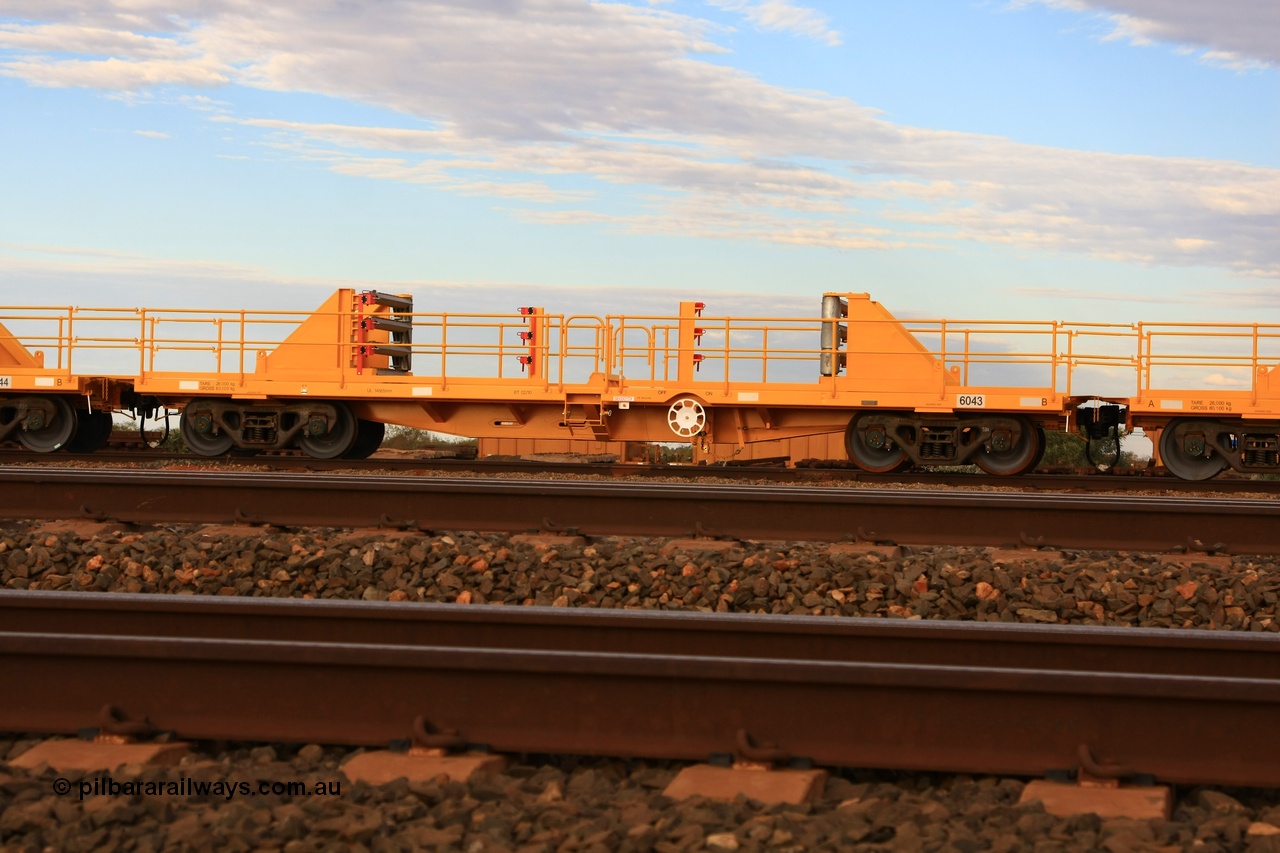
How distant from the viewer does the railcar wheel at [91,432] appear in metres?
17.4

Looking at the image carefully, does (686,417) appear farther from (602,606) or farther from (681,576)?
(602,606)

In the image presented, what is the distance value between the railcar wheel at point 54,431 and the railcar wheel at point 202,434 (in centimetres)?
182

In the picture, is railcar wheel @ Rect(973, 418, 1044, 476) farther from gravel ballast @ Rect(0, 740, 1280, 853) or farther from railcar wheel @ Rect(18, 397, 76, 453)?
railcar wheel @ Rect(18, 397, 76, 453)

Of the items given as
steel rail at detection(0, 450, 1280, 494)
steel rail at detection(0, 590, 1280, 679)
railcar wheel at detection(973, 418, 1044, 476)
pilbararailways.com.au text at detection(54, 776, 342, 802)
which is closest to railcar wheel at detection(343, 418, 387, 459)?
steel rail at detection(0, 450, 1280, 494)

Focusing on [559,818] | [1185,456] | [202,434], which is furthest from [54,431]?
[559,818]

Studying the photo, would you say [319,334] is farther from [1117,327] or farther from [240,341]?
[1117,327]

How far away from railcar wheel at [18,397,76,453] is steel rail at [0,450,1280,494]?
6.22 ft

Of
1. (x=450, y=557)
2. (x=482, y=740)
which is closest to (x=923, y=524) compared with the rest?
A: (x=450, y=557)

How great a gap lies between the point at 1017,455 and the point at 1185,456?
7.02ft

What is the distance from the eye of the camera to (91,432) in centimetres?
Result: 1759

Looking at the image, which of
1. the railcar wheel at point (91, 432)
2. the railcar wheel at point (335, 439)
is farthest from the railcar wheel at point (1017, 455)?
the railcar wheel at point (91, 432)

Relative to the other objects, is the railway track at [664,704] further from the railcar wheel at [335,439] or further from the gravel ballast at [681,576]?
the railcar wheel at [335,439]

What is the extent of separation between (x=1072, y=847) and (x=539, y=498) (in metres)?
5.88

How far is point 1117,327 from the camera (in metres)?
14.4
